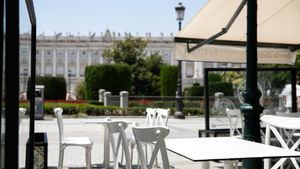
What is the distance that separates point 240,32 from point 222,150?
510 cm

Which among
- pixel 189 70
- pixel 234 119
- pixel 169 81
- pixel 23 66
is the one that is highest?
pixel 189 70

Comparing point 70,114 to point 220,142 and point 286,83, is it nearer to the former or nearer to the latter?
point 286,83

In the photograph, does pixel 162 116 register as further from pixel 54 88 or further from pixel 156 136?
pixel 54 88

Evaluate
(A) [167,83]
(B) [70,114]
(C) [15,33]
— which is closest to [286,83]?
(C) [15,33]

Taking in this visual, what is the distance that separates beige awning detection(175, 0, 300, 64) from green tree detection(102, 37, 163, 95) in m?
51.2

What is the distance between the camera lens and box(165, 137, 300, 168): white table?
3.34 metres

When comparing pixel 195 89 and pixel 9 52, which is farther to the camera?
pixel 195 89

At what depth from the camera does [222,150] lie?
3.71m

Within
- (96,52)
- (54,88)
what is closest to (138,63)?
(54,88)

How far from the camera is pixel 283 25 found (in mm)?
8297

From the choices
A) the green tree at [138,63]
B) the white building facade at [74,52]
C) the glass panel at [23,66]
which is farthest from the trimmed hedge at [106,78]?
the white building facade at [74,52]

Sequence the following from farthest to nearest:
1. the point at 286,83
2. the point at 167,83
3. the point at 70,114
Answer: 1. the point at 167,83
2. the point at 70,114
3. the point at 286,83

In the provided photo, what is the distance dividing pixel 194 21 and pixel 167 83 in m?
43.0

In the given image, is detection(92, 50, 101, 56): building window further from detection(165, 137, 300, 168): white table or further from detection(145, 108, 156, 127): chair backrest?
detection(165, 137, 300, 168): white table
